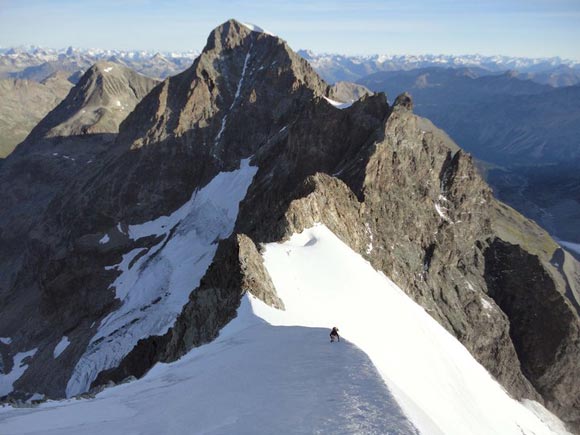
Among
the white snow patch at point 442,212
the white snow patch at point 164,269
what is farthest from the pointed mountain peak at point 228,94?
the white snow patch at point 442,212

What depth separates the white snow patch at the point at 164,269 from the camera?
7188cm

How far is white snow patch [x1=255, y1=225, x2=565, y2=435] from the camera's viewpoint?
1345 inches

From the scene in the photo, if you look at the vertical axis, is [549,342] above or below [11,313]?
above

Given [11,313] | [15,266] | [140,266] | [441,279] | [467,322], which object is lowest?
[15,266]

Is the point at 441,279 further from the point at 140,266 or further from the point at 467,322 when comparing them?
the point at 140,266

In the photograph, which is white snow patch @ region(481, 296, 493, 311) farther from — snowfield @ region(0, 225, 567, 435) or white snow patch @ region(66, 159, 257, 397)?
white snow patch @ region(66, 159, 257, 397)

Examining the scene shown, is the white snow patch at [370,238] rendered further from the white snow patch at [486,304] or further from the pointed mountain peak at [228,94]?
the pointed mountain peak at [228,94]

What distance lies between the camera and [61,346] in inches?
3204

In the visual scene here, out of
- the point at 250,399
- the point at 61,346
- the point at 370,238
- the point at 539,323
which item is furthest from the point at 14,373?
the point at 539,323

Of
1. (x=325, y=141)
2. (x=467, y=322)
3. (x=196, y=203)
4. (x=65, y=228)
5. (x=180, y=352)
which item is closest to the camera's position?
(x=180, y=352)

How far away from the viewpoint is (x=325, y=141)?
8412cm

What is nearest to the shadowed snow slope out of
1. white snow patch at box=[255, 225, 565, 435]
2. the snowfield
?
the snowfield

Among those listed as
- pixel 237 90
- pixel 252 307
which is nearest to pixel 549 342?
pixel 252 307

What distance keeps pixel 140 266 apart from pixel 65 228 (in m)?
49.5
